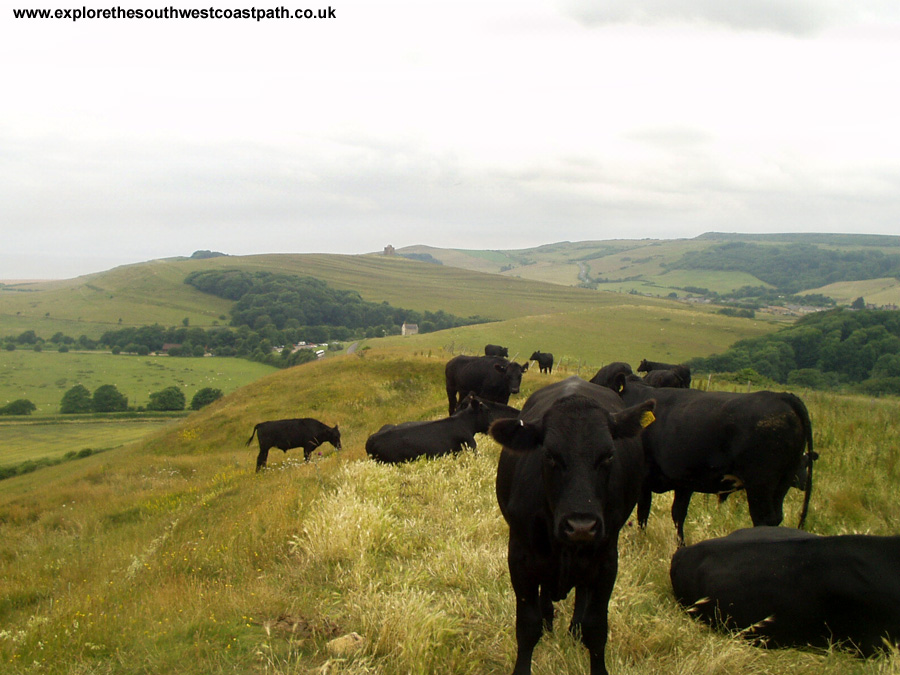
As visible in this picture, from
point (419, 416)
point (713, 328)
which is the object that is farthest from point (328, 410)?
point (713, 328)

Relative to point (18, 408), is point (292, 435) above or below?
above

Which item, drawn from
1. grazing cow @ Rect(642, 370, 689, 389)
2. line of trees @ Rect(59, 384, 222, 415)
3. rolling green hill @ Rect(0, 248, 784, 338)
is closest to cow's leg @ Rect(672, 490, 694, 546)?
grazing cow @ Rect(642, 370, 689, 389)

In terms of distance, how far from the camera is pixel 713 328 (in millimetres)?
92562

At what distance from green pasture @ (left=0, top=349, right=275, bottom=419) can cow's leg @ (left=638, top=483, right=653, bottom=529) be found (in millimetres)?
81416

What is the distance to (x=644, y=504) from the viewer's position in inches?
288

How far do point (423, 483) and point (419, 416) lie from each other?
36.9ft

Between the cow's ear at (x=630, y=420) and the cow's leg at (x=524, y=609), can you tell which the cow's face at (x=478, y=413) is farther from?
the cow's ear at (x=630, y=420)

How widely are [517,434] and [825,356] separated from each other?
→ 228ft

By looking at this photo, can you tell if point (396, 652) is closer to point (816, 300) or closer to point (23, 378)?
point (23, 378)

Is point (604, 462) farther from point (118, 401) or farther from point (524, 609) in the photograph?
point (118, 401)

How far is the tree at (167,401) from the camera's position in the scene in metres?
76.5

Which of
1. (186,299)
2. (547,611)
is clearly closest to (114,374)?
(186,299)

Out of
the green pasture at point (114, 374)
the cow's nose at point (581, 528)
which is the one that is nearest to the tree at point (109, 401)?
the green pasture at point (114, 374)

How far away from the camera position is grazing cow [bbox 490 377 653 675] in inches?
139
